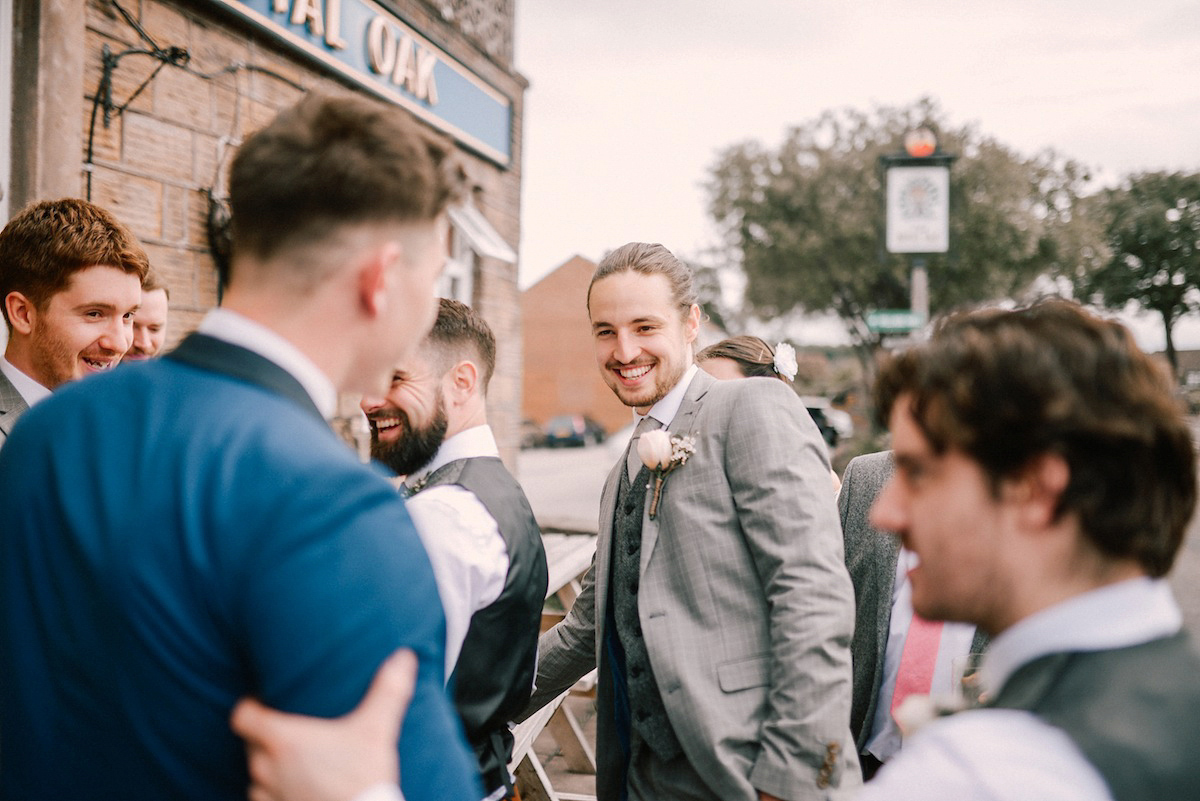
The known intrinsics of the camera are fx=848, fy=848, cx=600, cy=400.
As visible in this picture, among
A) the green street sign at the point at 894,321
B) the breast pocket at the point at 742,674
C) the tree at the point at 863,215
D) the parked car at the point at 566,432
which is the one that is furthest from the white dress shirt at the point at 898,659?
the parked car at the point at 566,432

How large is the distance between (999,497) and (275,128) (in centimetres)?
98

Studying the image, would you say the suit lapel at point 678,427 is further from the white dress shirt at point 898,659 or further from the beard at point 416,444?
the white dress shirt at point 898,659

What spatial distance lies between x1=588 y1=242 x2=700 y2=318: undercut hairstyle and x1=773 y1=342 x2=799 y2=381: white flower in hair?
1.00 meters

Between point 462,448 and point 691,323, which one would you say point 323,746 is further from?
point 691,323

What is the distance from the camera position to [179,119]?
4848 millimetres

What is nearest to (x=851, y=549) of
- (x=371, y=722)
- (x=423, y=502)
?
(x=423, y=502)

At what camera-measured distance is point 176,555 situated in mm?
898

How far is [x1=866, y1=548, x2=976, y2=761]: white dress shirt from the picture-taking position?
239 cm

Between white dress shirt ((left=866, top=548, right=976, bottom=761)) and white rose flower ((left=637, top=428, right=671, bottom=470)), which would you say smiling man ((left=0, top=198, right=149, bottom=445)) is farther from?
white dress shirt ((left=866, top=548, right=976, bottom=761))

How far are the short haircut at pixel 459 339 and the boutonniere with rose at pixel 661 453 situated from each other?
1.37 ft

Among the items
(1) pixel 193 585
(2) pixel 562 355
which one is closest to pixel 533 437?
(2) pixel 562 355

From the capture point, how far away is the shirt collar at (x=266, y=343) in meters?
1.03

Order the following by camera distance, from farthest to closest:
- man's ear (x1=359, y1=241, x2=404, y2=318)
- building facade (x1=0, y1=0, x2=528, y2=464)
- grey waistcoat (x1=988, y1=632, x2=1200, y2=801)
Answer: building facade (x1=0, y1=0, x2=528, y2=464)
man's ear (x1=359, y1=241, x2=404, y2=318)
grey waistcoat (x1=988, y1=632, x2=1200, y2=801)

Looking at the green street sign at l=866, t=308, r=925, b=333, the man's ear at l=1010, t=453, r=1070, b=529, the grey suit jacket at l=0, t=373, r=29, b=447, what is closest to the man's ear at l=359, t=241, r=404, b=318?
the man's ear at l=1010, t=453, r=1070, b=529
